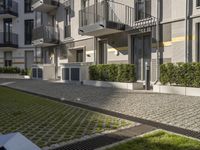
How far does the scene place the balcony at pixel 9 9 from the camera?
27703mm

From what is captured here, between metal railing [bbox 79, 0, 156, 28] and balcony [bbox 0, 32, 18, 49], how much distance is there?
13.8 m

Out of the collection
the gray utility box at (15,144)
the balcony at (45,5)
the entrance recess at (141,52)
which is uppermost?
the balcony at (45,5)

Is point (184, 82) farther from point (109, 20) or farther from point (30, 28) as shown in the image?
point (30, 28)

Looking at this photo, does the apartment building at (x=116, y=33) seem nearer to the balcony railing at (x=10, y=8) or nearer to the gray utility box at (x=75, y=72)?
the gray utility box at (x=75, y=72)

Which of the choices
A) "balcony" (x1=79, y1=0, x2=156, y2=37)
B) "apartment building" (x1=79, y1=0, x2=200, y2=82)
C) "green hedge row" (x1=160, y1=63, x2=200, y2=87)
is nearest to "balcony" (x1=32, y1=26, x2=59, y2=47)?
"apartment building" (x1=79, y1=0, x2=200, y2=82)

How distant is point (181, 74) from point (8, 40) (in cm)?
2331

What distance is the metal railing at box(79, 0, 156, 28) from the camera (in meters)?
13.4

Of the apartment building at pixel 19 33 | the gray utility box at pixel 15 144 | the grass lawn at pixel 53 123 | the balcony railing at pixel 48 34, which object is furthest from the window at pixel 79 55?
the gray utility box at pixel 15 144

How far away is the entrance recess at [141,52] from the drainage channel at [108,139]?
8.38 m

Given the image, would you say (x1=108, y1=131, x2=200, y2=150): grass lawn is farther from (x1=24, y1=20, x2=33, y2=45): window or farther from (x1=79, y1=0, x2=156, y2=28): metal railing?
(x1=24, y1=20, x2=33, y2=45): window

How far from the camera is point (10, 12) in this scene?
27719 mm

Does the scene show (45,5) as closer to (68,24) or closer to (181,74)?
(68,24)

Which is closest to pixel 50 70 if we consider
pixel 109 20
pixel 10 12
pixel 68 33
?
pixel 68 33

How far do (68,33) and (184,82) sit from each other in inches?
483
